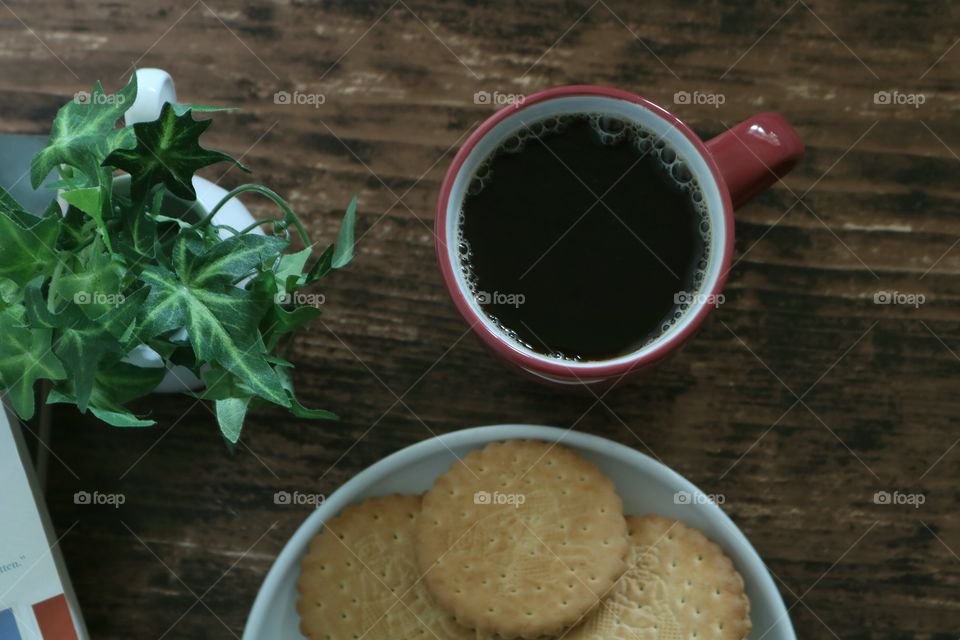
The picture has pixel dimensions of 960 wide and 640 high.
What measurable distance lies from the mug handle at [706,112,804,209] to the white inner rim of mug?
19 mm

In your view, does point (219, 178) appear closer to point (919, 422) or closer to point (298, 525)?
point (298, 525)

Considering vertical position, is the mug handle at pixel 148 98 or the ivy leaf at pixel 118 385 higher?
the mug handle at pixel 148 98

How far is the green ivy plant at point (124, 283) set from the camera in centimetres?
57

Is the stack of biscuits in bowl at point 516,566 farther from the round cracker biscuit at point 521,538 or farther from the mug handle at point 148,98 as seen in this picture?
the mug handle at point 148,98

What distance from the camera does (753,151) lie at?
71 cm

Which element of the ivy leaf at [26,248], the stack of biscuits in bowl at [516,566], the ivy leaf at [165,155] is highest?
the ivy leaf at [165,155]

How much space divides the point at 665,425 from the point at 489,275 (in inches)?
9.8

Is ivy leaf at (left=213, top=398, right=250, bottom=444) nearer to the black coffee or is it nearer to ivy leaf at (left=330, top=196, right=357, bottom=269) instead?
ivy leaf at (left=330, top=196, right=357, bottom=269)

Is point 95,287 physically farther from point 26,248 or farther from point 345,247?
point 345,247

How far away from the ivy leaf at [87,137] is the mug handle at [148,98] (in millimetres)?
45

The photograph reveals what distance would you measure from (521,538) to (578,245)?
10.4 inches

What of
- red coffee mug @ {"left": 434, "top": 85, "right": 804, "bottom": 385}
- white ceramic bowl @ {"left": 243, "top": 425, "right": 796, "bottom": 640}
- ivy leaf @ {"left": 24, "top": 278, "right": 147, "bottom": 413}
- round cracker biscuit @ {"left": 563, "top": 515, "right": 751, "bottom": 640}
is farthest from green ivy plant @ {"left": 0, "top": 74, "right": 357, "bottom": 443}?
round cracker biscuit @ {"left": 563, "top": 515, "right": 751, "bottom": 640}

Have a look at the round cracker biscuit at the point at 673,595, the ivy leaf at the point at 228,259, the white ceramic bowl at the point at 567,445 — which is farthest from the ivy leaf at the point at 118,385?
the round cracker biscuit at the point at 673,595

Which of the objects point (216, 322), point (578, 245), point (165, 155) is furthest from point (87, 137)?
point (578, 245)
